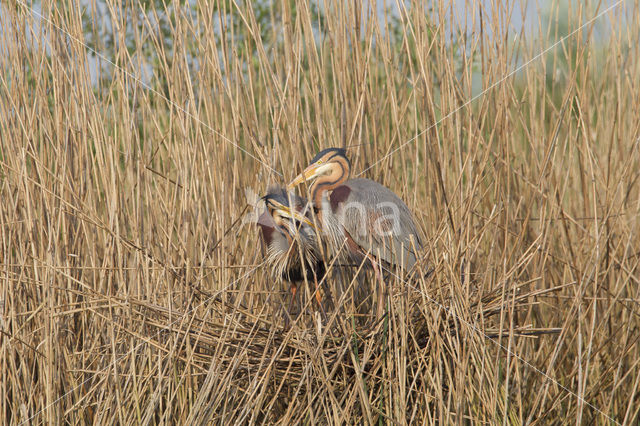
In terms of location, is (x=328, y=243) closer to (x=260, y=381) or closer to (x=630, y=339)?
(x=260, y=381)

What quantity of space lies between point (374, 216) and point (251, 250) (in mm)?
375

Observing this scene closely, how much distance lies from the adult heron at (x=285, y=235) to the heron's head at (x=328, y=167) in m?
0.06

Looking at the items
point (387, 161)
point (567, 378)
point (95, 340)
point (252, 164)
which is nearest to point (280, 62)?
point (252, 164)

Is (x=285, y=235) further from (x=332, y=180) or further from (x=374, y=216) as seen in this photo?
(x=374, y=216)

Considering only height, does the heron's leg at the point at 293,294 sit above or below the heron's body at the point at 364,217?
below

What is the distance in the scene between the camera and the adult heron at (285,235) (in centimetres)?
158

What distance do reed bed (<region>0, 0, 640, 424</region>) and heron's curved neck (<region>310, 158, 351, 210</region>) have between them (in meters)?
0.10

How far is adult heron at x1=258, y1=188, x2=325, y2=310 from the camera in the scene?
62.1 inches

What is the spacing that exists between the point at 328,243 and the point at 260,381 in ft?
1.46

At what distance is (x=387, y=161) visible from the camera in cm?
178

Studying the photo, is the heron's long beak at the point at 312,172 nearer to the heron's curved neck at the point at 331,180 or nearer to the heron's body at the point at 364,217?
the heron's curved neck at the point at 331,180

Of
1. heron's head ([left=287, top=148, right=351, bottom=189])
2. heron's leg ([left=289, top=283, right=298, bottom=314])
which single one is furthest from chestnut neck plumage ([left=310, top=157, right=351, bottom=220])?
heron's leg ([left=289, top=283, right=298, bottom=314])

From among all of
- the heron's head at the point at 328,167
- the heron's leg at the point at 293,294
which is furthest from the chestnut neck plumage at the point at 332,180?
the heron's leg at the point at 293,294

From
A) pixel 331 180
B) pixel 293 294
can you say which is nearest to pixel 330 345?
pixel 293 294
